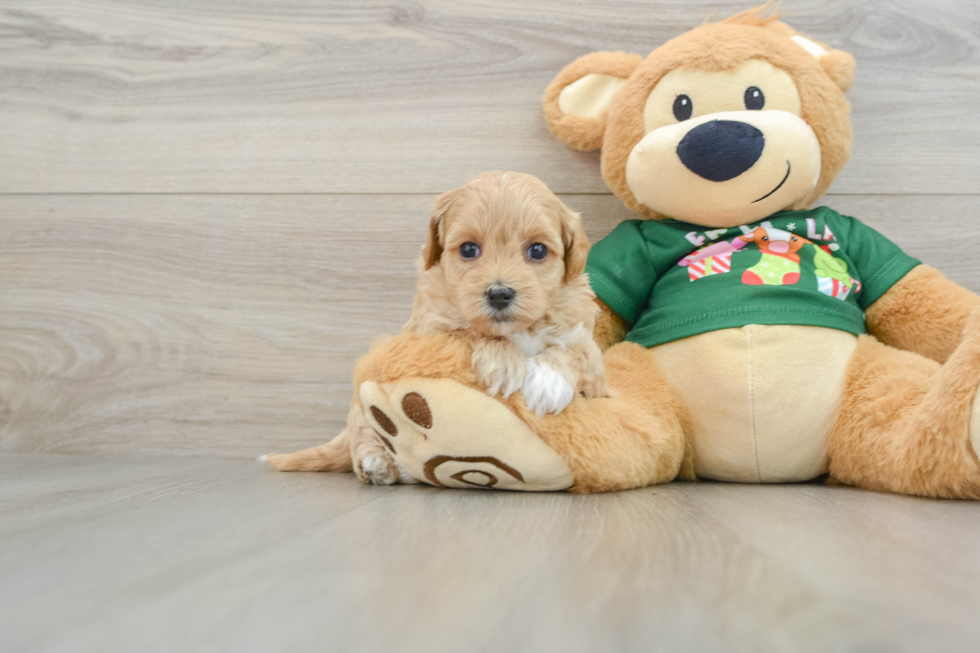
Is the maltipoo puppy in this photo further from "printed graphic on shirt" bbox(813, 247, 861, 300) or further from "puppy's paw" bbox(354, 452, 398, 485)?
"printed graphic on shirt" bbox(813, 247, 861, 300)

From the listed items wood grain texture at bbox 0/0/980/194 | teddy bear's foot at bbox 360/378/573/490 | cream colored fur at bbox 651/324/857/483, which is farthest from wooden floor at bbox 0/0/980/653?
cream colored fur at bbox 651/324/857/483

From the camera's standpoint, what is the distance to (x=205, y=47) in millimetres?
1169

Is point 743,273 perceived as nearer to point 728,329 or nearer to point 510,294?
point 728,329

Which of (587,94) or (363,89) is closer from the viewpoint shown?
(587,94)

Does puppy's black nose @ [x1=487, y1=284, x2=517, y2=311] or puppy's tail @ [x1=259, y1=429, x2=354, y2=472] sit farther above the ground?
puppy's black nose @ [x1=487, y1=284, x2=517, y2=311]

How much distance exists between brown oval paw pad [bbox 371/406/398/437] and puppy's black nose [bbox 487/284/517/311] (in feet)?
0.58

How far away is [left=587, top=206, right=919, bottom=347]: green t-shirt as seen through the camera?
0.84m

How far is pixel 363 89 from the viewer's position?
1146 millimetres

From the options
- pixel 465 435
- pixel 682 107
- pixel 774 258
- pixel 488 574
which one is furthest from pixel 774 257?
pixel 488 574

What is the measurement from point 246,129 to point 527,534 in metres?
0.96

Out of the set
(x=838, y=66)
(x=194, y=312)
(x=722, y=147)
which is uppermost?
(x=838, y=66)

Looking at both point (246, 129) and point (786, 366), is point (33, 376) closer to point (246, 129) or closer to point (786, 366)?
point (246, 129)

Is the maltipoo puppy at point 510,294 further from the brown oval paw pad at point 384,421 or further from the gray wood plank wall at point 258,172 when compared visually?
the gray wood plank wall at point 258,172

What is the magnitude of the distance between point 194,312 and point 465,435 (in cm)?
71
